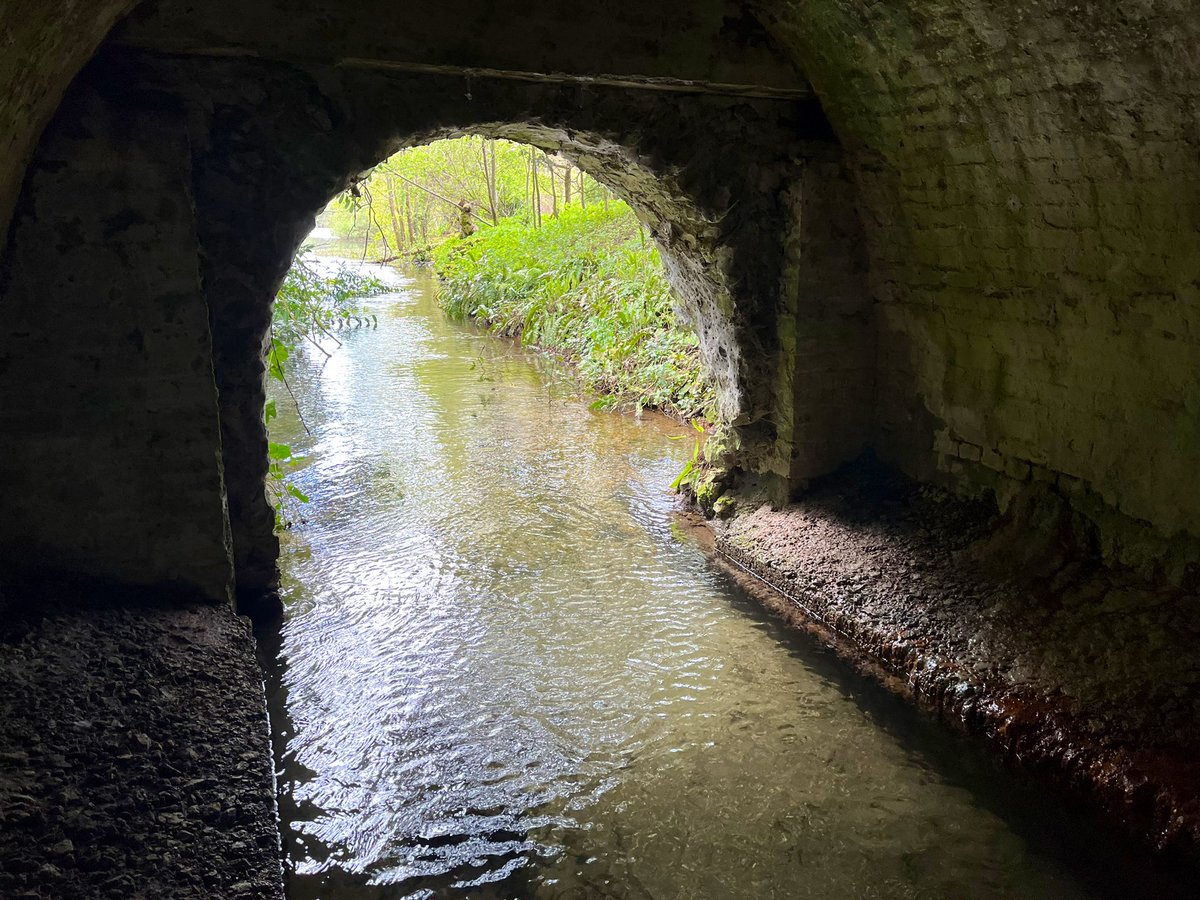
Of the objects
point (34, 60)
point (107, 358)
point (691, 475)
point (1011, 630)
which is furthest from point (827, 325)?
point (34, 60)

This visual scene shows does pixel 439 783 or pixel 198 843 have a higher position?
pixel 198 843

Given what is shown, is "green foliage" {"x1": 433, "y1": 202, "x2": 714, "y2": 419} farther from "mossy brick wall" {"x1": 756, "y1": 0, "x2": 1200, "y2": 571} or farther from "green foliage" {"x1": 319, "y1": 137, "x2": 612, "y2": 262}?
"mossy brick wall" {"x1": 756, "y1": 0, "x2": 1200, "y2": 571}

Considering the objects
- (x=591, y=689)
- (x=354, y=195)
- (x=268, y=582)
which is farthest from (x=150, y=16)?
(x=591, y=689)

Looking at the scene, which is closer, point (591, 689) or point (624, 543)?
point (591, 689)

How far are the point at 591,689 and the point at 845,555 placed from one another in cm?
173

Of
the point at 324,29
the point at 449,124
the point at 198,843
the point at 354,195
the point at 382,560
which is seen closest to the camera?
the point at 198,843

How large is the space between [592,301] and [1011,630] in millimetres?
7866

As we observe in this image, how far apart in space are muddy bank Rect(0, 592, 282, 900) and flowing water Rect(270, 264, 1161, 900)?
0.31 metres

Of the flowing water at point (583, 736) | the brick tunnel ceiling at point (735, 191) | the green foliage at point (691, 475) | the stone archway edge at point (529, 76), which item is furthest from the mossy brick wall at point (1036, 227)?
the green foliage at point (691, 475)

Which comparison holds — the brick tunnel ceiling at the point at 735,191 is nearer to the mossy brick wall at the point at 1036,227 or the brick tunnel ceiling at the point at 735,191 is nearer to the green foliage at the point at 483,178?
the mossy brick wall at the point at 1036,227

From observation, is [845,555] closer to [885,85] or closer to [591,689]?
[591,689]

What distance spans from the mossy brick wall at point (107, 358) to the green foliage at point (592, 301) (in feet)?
13.4

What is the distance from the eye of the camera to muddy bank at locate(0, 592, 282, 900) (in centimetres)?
247

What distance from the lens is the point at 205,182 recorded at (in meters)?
3.95
